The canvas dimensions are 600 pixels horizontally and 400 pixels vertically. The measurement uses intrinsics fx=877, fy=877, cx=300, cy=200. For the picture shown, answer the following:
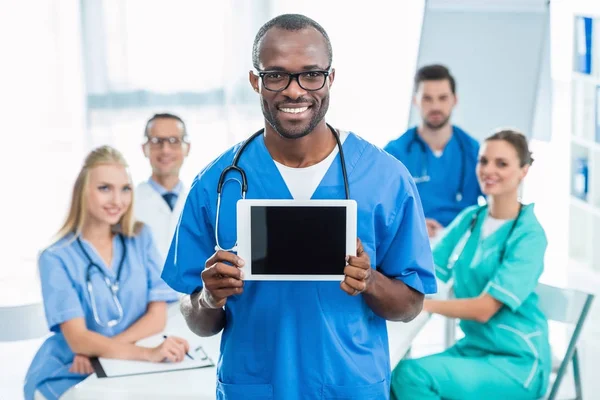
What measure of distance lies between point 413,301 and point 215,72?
4925 mm

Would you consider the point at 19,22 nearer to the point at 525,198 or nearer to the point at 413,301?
the point at 525,198

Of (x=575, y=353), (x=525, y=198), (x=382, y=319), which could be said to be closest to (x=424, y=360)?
(x=575, y=353)

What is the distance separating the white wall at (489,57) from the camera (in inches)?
206

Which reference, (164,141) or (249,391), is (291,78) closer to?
(249,391)

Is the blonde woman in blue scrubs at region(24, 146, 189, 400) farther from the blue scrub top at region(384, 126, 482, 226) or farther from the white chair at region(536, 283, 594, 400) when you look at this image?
the blue scrub top at region(384, 126, 482, 226)

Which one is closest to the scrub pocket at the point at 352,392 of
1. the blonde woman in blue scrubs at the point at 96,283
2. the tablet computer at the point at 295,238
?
the tablet computer at the point at 295,238

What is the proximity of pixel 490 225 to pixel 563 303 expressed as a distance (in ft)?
1.06

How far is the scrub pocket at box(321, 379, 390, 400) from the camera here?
155 cm

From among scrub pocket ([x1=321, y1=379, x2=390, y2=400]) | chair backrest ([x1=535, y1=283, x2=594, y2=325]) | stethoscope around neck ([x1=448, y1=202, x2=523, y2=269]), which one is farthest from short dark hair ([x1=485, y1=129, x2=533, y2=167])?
scrub pocket ([x1=321, y1=379, x2=390, y2=400])

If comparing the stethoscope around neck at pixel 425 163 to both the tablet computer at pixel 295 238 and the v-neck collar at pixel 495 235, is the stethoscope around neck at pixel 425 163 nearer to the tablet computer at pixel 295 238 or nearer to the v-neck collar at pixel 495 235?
the v-neck collar at pixel 495 235

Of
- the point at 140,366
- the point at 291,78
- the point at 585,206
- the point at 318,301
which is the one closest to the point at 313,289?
the point at 318,301

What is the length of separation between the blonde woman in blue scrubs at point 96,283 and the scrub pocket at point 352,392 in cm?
89

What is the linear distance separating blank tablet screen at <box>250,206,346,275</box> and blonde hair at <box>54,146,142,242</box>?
121 centimetres

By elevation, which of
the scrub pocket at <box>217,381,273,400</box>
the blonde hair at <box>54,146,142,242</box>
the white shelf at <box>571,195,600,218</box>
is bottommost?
the white shelf at <box>571,195,600,218</box>
